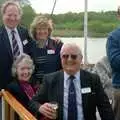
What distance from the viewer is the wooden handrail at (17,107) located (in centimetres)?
318

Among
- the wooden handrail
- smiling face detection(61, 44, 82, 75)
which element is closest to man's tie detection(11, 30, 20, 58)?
the wooden handrail

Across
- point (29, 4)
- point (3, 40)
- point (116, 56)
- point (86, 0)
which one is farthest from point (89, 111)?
point (86, 0)

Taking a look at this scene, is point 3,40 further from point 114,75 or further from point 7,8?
point 114,75

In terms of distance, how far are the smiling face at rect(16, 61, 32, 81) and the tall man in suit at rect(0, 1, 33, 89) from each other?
19cm

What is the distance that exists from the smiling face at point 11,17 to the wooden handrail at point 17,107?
73 cm

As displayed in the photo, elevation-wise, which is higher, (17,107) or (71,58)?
(71,58)

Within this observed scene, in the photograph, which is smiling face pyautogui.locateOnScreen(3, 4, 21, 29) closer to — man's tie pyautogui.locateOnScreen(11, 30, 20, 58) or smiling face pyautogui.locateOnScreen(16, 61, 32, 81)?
man's tie pyautogui.locateOnScreen(11, 30, 20, 58)

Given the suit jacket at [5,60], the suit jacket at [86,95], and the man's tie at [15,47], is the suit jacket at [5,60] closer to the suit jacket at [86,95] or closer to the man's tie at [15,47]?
the man's tie at [15,47]

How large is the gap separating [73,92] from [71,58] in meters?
0.25

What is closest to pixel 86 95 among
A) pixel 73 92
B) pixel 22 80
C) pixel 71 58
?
pixel 73 92

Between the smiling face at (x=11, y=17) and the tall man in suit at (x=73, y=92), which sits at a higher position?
the smiling face at (x=11, y=17)

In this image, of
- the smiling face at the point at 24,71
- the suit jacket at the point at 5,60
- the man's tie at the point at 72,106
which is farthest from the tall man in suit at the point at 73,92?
the suit jacket at the point at 5,60

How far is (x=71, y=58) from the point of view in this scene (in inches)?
128

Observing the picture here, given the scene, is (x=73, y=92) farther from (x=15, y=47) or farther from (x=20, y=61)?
(x=15, y=47)
